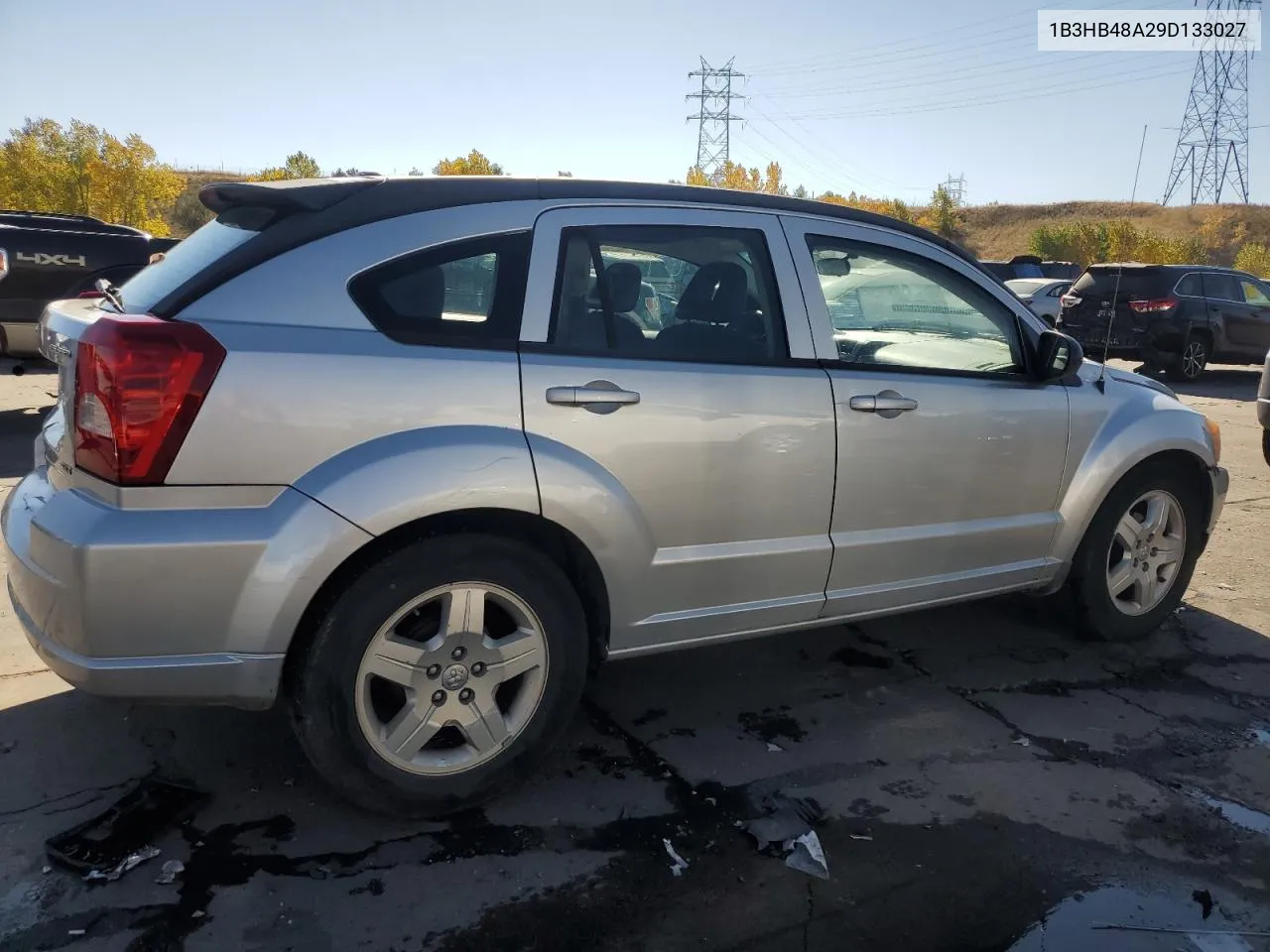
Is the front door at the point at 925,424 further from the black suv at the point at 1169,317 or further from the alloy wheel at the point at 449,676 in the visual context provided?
the black suv at the point at 1169,317

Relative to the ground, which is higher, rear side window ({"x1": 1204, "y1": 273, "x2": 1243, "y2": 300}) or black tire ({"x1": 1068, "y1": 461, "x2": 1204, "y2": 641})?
rear side window ({"x1": 1204, "y1": 273, "x2": 1243, "y2": 300})

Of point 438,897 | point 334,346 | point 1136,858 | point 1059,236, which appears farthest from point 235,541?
point 1059,236

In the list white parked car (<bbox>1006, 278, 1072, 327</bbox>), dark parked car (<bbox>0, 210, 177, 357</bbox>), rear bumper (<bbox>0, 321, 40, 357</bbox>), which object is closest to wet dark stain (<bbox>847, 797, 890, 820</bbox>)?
dark parked car (<bbox>0, 210, 177, 357</bbox>)

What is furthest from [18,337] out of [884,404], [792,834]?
[792,834]

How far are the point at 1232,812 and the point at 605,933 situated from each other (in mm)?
2129

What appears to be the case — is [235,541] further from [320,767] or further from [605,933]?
[605,933]

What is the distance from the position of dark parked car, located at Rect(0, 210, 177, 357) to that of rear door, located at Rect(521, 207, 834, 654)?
22.1 feet

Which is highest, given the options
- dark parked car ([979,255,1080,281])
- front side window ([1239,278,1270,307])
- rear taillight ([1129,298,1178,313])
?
dark parked car ([979,255,1080,281])

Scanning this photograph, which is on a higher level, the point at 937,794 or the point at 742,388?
the point at 742,388

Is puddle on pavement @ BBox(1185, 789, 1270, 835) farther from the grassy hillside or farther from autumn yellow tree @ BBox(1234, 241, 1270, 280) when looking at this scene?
the grassy hillside

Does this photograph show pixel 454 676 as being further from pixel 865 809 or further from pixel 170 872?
pixel 865 809

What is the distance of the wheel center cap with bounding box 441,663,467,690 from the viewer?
2877 millimetres

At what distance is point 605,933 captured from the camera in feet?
8.18

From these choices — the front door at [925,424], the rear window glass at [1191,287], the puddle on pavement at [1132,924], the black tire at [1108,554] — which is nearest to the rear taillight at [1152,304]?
the rear window glass at [1191,287]
